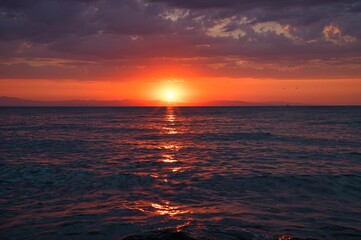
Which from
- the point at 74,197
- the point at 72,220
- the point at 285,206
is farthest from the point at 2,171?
the point at 285,206

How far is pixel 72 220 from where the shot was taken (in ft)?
38.3

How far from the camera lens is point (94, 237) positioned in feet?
33.5

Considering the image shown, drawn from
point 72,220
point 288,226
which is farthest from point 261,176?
point 72,220

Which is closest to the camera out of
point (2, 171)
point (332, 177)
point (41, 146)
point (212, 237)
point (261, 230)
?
point (212, 237)

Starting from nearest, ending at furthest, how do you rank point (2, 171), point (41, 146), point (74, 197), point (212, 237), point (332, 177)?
point (212, 237)
point (74, 197)
point (332, 177)
point (2, 171)
point (41, 146)

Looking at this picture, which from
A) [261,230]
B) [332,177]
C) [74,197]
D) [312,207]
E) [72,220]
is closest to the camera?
[261,230]

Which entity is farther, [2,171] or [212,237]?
[2,171]

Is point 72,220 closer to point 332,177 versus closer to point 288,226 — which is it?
point 288,226

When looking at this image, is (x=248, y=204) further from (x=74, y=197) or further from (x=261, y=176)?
(x=74, y=197)

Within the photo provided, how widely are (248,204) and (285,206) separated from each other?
1.48 metres

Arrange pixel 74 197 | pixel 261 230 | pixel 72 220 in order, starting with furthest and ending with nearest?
1. pixel 74 197
2. pixel 72 220
3. pixel 261 230

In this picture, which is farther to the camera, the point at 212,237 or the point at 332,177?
the point at 332,177

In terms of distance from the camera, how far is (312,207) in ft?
43.7

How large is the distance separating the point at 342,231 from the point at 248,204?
3.90 metres
